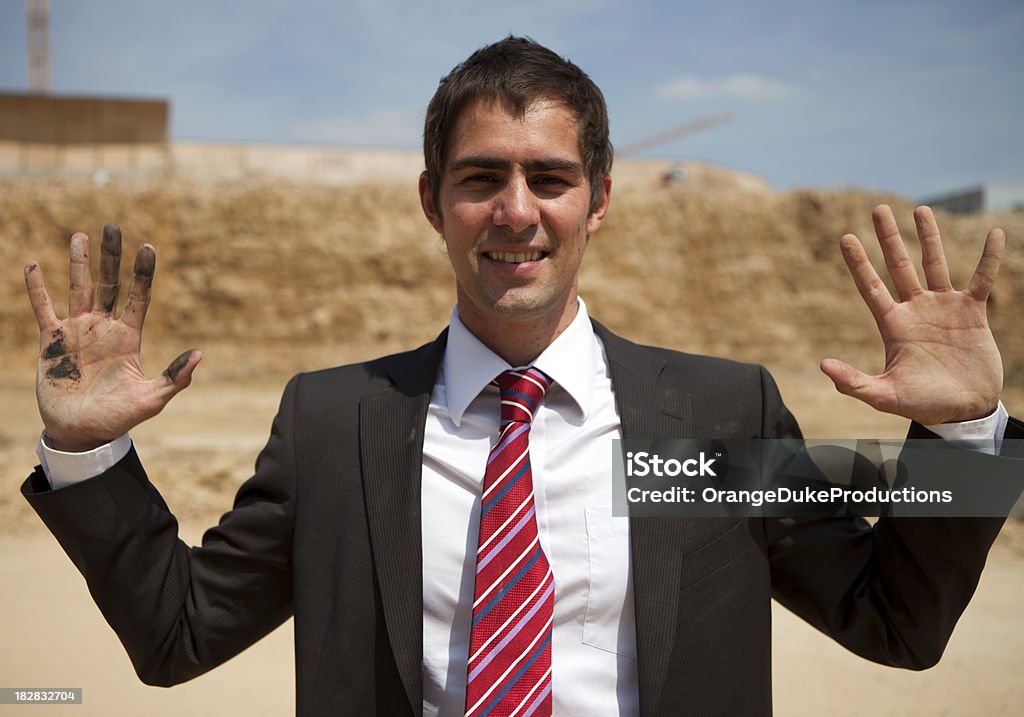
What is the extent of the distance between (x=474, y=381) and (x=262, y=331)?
64.1 ft

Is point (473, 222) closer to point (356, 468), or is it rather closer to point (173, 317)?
point (356, 468)

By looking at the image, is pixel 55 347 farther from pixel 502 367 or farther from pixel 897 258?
pixel 897 258

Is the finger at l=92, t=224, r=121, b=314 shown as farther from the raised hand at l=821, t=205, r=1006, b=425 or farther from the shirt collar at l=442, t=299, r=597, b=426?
the raised hand at l=821, t=205, r=1006, b=425

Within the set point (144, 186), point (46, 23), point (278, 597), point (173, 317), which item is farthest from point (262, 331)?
point (46, 23)

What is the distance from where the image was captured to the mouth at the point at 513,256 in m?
1.88

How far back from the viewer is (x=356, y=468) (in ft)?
6.16

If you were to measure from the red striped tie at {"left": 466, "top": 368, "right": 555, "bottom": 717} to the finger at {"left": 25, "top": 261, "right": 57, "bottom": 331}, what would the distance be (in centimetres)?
105

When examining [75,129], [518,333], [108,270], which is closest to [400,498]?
[518,333]

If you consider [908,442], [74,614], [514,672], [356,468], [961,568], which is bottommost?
[74,614]

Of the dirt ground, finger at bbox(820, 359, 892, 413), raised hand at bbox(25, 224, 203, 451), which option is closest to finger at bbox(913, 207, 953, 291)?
finger at bbox(820, 359, 892, 413)

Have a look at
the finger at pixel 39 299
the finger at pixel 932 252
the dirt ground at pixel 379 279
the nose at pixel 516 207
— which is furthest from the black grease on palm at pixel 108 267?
the dirt ground at pixel 379 279

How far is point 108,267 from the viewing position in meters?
1.76

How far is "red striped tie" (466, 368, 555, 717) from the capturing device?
165 cm

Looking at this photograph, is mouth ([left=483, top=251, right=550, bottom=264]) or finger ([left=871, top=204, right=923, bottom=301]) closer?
finger ([left=871, top=204, right=923, bottom=301])
